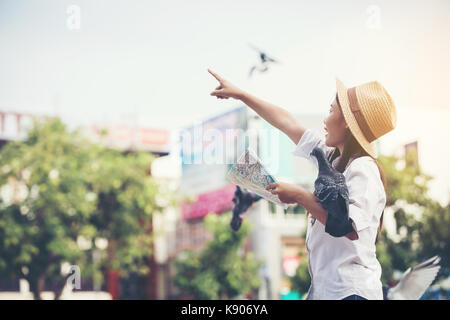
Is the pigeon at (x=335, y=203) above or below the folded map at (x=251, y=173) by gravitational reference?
below

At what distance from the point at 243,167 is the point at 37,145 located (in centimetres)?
1232

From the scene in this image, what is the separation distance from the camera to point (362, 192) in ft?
5.29

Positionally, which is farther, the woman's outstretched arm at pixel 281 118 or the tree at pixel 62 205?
the tree at pixel 62 205

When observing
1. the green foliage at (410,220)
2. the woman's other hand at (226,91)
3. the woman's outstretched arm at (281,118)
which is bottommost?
the green foliage at (410,220)

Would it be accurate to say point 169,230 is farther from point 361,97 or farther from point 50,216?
point 361,97

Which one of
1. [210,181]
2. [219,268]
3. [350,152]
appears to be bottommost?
[219,268]

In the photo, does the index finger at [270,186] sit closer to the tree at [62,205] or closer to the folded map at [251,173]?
the folded map at [251,173]

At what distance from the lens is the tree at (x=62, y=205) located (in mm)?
12984

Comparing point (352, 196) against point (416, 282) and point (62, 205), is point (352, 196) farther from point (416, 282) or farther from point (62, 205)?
point (62, 205)

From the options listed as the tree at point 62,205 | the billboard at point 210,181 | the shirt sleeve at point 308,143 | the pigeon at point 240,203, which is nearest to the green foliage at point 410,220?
the tree at point 62,205

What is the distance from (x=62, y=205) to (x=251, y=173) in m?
12.0

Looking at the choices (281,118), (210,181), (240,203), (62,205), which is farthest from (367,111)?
(210,181)

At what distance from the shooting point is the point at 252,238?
19000 millimetres
